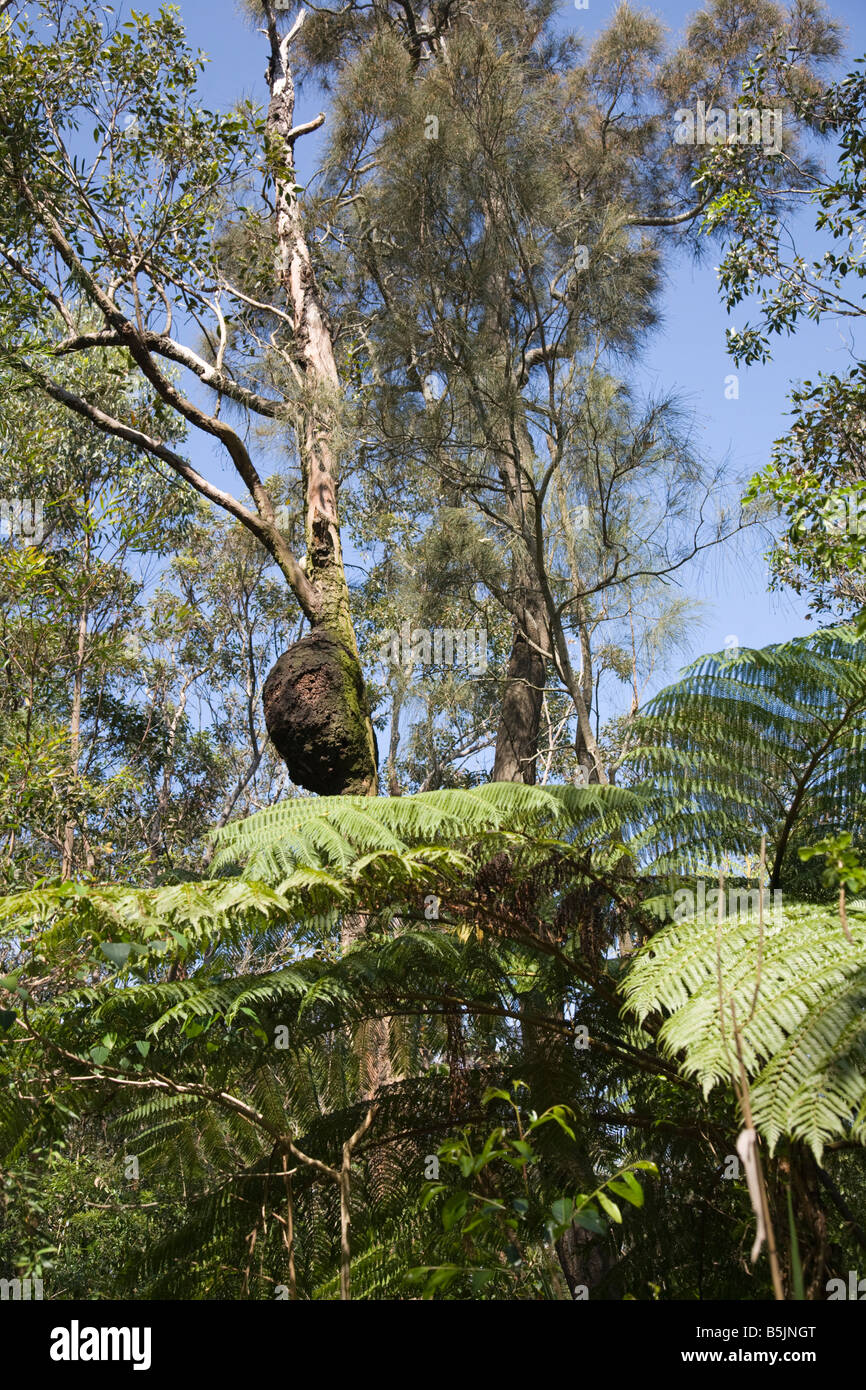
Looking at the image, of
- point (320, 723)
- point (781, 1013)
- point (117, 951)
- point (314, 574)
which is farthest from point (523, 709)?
point (781, 1013)

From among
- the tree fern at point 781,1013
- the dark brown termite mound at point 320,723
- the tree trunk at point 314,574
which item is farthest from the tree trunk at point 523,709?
the tree fern at point 781,1013

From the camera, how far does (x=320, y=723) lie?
4633mm

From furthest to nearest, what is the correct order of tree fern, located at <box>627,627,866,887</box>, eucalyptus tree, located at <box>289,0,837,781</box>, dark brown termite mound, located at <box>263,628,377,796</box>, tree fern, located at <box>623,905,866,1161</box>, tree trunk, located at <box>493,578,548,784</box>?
tree trunk, located at <box>493,578,548,784</box> < eucalyptus tree, located at <box>289,0,837,781</box> < dark brown termite mound, located at <box>263,628,377,796</box> < tree fern, located at <box>627,627,866,887</box> < tree fern, located at <box>623,905,866,1161</box>

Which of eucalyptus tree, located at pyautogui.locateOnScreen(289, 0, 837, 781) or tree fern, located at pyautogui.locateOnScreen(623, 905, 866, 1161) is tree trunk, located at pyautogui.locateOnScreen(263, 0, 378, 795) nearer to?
eucalyptus tree, located at pyautogui.locateOnScreen(289, 0, 837, 781)

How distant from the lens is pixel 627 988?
247cm

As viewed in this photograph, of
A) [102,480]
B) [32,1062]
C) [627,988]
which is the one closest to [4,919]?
[32,1062]

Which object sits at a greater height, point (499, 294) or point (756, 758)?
point (499, 294)

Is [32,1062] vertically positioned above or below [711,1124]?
above

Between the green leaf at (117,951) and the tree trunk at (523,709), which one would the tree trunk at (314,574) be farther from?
the green leaf at (117,951)

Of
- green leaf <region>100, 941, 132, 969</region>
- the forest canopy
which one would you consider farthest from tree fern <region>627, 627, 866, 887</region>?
green leaf <region>100, 941, 132, 969</region>

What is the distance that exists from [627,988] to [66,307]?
497 centimetres

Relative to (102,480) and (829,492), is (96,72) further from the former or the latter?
(102,480)

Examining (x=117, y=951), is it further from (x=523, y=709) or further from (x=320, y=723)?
(x=523, y=709)

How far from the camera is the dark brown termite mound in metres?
4.63
